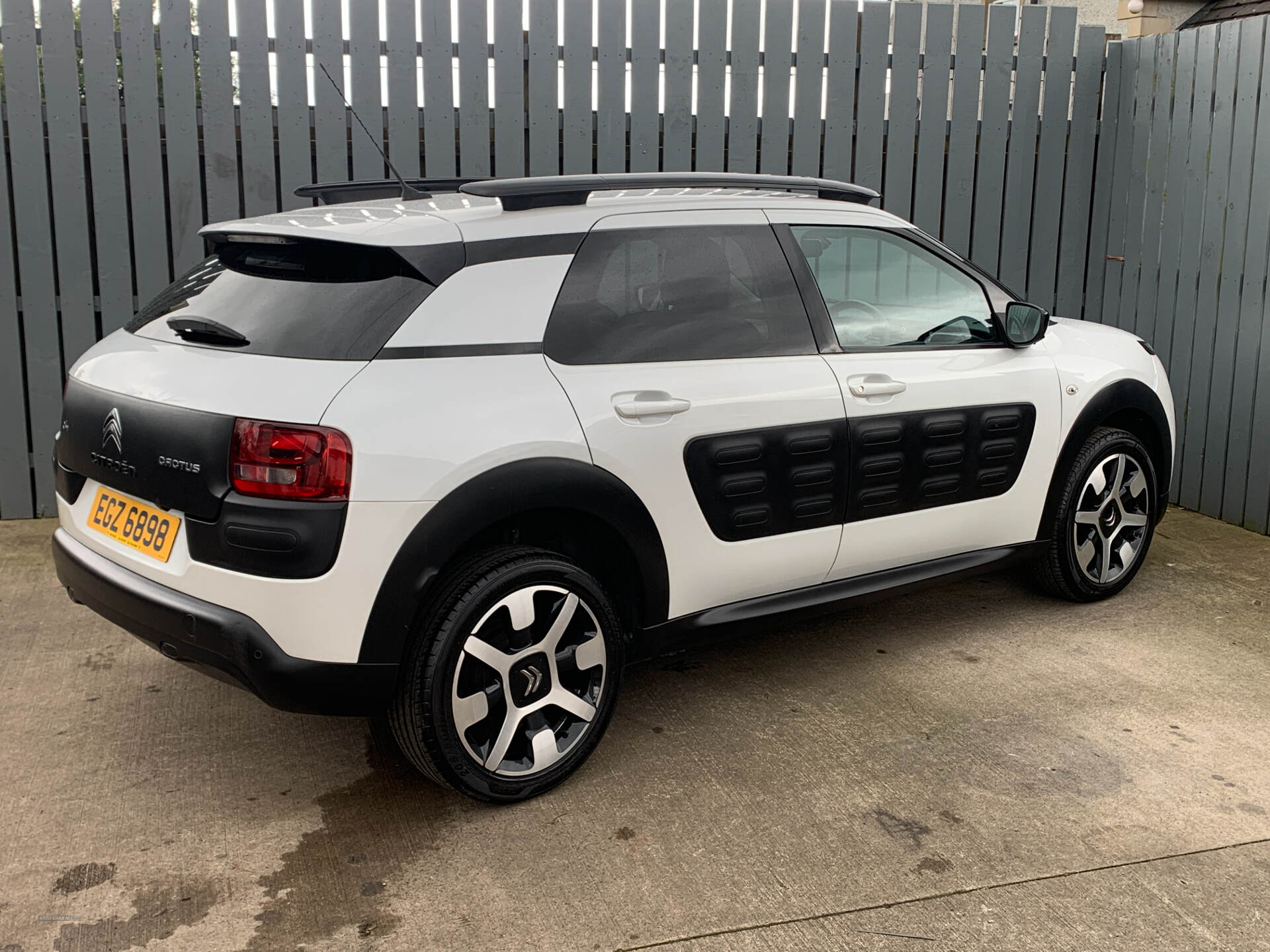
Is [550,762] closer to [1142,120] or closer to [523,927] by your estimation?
[523,927]

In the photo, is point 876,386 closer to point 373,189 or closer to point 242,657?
point 373,189

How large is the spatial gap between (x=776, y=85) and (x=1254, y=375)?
10.0 ft

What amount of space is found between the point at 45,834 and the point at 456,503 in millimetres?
1470

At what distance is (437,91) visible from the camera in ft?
20.6

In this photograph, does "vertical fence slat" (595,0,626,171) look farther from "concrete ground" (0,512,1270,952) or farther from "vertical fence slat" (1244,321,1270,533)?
"vertical fence slat" (1244,321,1270,533)

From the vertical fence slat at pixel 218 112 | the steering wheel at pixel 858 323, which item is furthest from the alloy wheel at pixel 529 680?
the vertical fence slat at pixel 218 112

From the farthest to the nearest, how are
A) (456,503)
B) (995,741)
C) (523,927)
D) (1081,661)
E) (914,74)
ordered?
1. (914,74)
2. (1081,661)
3. (995,741)
4. (456,503)
5. (523,927)

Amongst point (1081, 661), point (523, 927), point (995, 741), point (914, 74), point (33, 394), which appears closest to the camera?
point (523, 927)

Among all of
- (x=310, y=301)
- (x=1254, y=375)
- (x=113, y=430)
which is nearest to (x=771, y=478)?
(x=310, y=301)

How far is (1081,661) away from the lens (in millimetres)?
4523

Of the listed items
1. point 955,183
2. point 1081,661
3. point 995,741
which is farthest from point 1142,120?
point 995,741

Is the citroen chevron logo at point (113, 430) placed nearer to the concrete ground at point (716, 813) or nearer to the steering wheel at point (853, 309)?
the concrete ground at point (716, 813)

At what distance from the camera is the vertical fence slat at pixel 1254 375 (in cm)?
612

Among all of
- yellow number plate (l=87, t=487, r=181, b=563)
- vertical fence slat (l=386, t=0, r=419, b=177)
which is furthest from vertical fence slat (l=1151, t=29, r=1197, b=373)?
yellow number plate (l=87, t=487, r=181, b=563)
